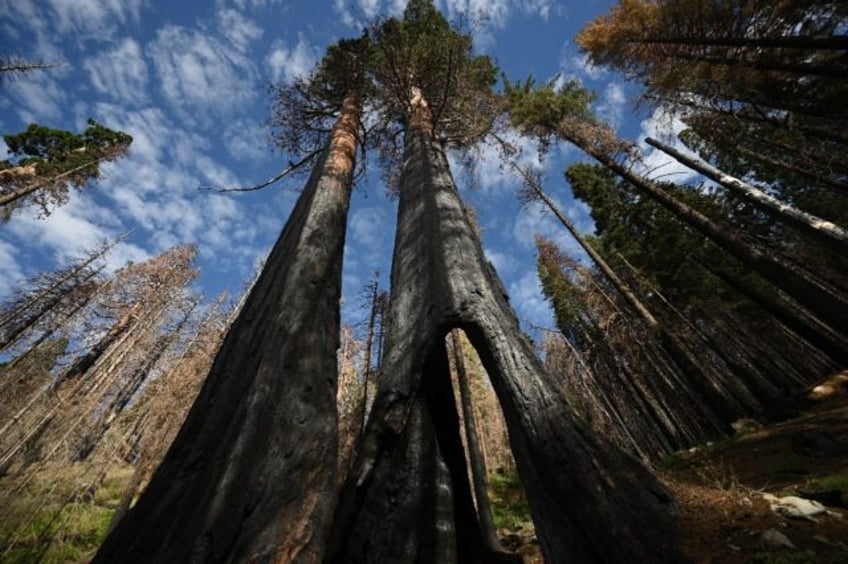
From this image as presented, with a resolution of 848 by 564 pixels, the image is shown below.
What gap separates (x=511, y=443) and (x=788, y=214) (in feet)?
28.9

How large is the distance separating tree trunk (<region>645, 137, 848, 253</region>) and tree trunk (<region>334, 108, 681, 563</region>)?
25.4ft

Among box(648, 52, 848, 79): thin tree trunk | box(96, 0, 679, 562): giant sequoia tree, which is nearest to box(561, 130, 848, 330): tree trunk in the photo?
box(648, 52, 848, 79): thin tree trunk

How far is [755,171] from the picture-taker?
16.2 m

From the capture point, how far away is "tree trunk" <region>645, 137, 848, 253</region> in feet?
21.4

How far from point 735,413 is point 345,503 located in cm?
1474

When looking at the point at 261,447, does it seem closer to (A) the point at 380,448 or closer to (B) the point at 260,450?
(B) the point at 260,450

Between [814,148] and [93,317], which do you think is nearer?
[814,148]

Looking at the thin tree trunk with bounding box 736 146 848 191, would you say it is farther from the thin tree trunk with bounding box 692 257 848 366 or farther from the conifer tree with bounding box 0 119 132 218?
the conifer tree with bounding box 0 119 132 218

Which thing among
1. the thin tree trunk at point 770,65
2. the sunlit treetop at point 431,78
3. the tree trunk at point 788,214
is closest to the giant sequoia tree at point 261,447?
the sunlit treetop at point 431,78

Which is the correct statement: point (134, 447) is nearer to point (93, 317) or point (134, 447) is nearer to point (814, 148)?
point (93, 317)

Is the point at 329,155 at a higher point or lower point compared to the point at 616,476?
higher

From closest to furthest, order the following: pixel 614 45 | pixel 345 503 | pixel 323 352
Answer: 1. pixel 345 503
2. pixel 323 352
3. pixel 614 45

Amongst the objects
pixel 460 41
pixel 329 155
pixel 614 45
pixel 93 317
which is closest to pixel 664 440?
pixel 614 45

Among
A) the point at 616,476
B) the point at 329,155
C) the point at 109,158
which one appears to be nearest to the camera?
the point at 616,476
